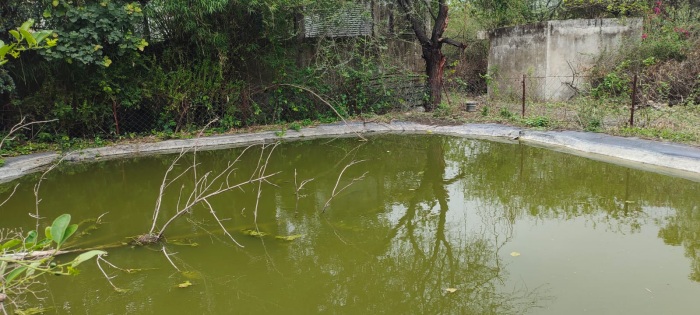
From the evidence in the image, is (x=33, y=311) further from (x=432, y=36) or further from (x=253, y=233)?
(x=432, y=36)

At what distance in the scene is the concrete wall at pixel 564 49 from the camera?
→ 40.8 feet

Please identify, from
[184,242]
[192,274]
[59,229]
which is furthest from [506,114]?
[59,229]

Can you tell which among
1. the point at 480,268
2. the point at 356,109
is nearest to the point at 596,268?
the point at 480,268

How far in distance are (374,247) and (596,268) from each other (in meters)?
1.81

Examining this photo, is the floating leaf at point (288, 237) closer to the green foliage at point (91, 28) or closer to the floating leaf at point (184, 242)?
the floating leaf at point (184, 242)

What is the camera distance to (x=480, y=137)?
9.91 m

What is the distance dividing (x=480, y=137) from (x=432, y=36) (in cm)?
302

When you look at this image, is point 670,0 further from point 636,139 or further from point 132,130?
point 132,130

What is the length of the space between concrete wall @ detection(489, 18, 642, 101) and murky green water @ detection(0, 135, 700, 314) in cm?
551

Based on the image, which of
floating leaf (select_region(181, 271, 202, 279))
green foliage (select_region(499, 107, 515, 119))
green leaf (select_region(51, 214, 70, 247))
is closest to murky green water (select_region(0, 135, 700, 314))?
floating leaf (select_region(181, 271, 202, 279))

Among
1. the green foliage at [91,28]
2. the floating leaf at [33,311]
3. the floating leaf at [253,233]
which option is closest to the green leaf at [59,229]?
the floating leaf at [33,311]

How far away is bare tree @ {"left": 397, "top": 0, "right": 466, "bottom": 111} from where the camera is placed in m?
11.4

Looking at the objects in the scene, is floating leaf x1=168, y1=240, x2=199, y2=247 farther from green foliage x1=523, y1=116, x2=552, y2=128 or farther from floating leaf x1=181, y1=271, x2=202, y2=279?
green foliage x1=523, y1=116, x2=552, y2=128

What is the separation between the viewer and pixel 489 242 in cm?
470
